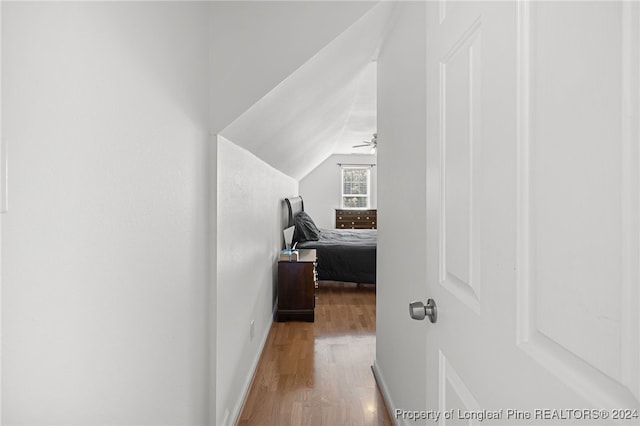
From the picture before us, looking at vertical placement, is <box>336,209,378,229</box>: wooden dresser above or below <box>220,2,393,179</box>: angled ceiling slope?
below

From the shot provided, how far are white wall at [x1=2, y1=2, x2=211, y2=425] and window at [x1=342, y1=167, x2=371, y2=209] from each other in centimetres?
844

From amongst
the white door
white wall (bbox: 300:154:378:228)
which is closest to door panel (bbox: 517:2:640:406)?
the white door

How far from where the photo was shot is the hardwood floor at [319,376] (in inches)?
97.0

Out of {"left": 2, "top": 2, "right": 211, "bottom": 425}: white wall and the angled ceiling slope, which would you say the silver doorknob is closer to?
{"left": 2, "top": 2, "right": 211, "bottom": 425}: white wall

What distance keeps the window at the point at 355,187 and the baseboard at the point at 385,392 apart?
7030 millimetres

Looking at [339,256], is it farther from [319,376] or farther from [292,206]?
[319,376]

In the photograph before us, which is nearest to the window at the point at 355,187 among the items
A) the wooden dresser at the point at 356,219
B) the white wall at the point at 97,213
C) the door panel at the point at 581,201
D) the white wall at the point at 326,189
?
the white wall at the point at 326,189

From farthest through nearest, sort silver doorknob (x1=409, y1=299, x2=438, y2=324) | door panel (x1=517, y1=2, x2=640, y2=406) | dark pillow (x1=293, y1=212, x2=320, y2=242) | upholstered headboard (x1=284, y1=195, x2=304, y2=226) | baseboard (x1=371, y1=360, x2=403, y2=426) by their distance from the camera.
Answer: dark pillow (x1=293, y1=212, x2=320, y2=242), upholstered headboard (x1=284, y1=195, x2=304, y2=226), baseboard (x1=371, y1=360, x2=403, y2=426), silver doorknob (x1=409, y1=299, x2=438, y2=324), door panel (x1=517, y1=2, x2=640, y2=406)

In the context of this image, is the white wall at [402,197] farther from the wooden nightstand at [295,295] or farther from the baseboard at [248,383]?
the wooden nightstand at [295,295]

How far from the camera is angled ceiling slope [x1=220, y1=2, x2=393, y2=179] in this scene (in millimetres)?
2098

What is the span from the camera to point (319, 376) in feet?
9.87

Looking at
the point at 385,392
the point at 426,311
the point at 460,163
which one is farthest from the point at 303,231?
the point at 460,163

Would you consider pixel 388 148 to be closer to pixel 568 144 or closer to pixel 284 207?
pixel 568 144

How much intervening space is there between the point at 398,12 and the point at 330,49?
1.21 feet
